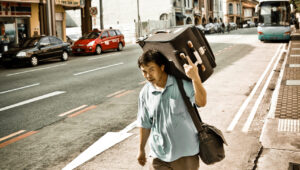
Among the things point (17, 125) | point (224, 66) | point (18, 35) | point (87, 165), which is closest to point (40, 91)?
point (17, 125)

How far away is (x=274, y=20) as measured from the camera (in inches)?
1019

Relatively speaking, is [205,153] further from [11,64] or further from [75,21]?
[75,21]

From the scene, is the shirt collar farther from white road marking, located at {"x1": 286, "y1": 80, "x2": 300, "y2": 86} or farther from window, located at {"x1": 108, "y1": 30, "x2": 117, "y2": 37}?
window, located at {"x1": 108, "y1": 30, "x2": 117, "y2": 37}

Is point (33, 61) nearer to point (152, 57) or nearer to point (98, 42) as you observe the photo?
point (98, 42)

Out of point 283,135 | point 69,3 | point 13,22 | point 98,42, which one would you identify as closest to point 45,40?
point 98,42

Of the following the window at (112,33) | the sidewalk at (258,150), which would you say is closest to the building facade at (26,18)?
the window at (112,33)

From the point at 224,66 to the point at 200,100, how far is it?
41.6 feet

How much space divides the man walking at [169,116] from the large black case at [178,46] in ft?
0.26

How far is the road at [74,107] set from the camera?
577 cm

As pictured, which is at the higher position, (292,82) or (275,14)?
(275,14)

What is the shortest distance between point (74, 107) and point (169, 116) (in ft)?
20.4

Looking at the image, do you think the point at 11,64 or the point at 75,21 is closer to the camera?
the point at 11,64

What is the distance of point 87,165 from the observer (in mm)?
4992

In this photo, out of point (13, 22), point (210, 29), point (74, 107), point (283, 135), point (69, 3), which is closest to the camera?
point (283, 135)
